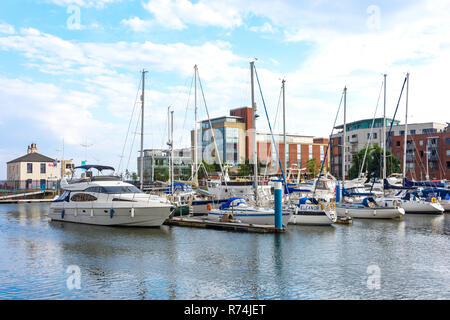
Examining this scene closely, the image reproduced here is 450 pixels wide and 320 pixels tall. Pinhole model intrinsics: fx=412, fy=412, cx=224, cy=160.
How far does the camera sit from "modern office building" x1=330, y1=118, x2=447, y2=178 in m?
112

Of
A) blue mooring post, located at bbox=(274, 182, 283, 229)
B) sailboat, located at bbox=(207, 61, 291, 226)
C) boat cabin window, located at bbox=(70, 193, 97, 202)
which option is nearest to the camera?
blue mooring post, located at bbox=(274, 182, 283, 229)

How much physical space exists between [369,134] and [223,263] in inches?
4261

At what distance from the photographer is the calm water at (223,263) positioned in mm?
18453

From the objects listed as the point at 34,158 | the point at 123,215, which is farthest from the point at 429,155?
the point at 34,158

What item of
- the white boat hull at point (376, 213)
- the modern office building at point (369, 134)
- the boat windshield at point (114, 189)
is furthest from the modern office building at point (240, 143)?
the boat windshield at point (114, 189)

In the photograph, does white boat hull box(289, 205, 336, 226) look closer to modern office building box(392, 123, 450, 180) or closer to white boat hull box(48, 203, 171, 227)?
white boat hull box(48, 203, 171, 227)

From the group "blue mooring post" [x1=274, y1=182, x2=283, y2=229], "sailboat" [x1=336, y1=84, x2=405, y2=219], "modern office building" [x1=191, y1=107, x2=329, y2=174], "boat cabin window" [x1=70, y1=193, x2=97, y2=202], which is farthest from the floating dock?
"modern office building" [x1=191, y1=107, x2=329, y2=174]

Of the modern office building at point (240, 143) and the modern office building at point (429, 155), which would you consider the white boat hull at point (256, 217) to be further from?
the modern office building at point (240, 143)

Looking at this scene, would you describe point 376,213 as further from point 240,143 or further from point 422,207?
point 240,143

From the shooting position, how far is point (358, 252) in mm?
27562

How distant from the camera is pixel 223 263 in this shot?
23688 millimetres

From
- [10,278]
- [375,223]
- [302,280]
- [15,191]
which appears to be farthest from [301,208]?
[15,191]

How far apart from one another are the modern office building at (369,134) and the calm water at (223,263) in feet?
263

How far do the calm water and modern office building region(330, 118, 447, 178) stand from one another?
80064 mm
